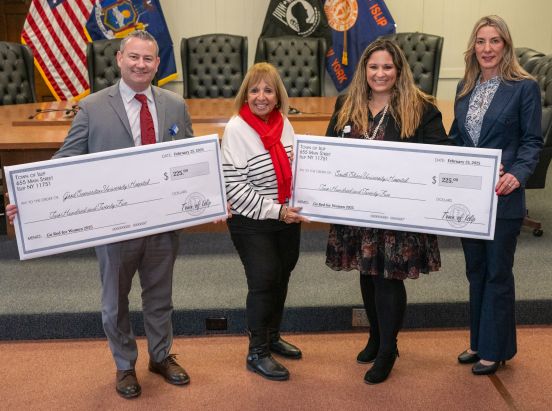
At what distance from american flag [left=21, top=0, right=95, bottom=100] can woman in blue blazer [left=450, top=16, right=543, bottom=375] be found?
500cm

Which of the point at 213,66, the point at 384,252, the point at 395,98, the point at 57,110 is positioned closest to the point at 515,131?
the point at 395,98

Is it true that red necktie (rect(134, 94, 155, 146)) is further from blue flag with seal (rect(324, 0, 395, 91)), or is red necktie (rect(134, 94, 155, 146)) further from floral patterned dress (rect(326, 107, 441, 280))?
blue flag with seal (rect(324, 0, 395, 91))

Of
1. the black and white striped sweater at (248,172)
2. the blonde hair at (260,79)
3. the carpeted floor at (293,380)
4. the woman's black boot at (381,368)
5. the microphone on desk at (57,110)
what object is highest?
the blonde hair at (260,79)

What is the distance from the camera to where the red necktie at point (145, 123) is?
250 centimetres

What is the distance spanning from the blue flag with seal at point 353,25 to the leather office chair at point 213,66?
1.16m

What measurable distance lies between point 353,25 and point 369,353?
477cm

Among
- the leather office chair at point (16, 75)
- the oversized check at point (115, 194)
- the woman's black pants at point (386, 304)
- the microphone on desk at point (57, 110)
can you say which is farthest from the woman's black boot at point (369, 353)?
the leather office chair at point (16, 75)

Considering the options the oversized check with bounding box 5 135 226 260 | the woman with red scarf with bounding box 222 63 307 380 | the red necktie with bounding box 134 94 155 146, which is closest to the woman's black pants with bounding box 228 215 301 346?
→ the woman with red scarf with bounding box 222 63 307 380

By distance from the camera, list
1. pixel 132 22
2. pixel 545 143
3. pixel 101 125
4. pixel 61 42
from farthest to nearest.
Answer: pixel 132 22
pixel 61 42
pixel 545 143
pixel 101 125

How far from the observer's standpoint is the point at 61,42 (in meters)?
6.79

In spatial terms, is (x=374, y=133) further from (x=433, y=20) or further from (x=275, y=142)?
(x=433, y=20)

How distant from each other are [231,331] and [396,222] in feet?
3.75

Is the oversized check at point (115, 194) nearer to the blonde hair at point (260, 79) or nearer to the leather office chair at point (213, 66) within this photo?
the blonde hair at point (260, 79)

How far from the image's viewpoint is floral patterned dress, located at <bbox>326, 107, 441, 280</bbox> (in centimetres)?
260
